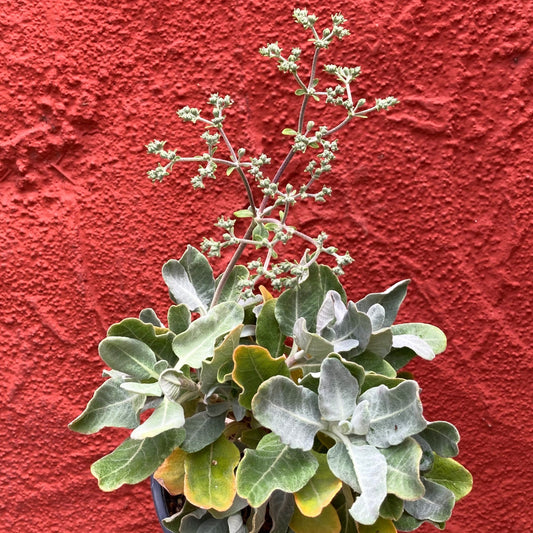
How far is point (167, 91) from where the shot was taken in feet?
2.63

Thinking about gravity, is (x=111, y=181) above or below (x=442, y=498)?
above

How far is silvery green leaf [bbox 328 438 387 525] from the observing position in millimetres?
451

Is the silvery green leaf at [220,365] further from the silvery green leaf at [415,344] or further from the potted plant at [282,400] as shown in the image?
the silvery green leaf at [415,344]

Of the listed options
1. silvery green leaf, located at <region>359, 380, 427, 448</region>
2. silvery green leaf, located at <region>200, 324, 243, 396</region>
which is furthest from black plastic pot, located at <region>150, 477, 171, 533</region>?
silvery green leaf, located at <region>359, 380, 427, 448</region>

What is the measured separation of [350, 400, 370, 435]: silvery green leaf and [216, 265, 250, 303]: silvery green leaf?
0.18 m

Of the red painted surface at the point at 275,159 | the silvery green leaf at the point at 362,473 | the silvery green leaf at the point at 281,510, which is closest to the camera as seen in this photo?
the silvery green leaf at the point at 362,473

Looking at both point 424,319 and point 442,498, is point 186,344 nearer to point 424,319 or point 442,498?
point 442,498

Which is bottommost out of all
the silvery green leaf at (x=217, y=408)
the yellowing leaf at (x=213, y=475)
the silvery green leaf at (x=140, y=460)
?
the yellowing leaf at (x=213, y=475)

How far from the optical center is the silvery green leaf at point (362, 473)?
1.48 feet

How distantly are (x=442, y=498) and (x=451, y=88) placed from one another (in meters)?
0.50

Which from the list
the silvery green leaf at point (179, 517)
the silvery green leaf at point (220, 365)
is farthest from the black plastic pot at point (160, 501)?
the silvery green leaf at point (220, 365)

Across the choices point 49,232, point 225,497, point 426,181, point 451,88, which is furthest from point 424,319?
point 49,232

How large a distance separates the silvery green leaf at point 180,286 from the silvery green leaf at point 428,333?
0.20m

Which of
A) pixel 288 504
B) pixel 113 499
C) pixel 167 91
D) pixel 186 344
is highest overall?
pixel 167 91
